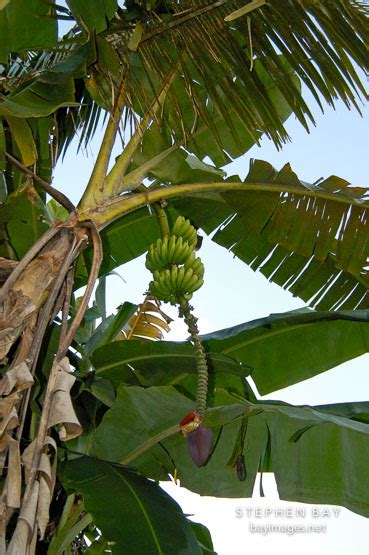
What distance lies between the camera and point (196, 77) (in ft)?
7.95

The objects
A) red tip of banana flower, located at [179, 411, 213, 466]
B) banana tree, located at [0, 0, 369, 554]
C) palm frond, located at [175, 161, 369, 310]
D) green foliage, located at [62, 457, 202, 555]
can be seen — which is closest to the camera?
red tip of banana flower, located at [179, 411, 213, 466]

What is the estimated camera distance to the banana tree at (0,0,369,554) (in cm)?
169

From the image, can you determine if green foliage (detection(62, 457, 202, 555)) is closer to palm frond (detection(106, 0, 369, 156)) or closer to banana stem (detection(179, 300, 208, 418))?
banana stem (detection(179, 300, 208, 418))

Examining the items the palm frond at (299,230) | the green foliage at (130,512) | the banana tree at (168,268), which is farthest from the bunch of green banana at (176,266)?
the green foliage at (130,512)

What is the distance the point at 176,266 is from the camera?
1965mm

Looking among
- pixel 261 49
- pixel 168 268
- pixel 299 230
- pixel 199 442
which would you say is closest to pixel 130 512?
pixel 199 442

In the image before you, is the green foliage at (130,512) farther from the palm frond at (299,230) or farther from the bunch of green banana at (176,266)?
the palm frond at (299,230)

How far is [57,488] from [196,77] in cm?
151

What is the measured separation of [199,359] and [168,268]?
0.39 metres

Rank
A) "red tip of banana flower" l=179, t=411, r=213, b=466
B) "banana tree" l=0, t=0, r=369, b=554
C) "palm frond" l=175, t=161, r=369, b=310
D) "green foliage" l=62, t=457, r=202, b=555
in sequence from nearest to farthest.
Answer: "red tip of banana flower" l=179, t=411, r=213, b=466
"banana tree" l=0, t=0, r=369, b=554
"green foliage" l=62, t=457, r=202, b=555
"palm frond" l=175, t=161, r=369, b=310

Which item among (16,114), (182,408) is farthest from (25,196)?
(182,408)

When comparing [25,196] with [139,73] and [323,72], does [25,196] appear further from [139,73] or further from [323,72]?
[323,72]

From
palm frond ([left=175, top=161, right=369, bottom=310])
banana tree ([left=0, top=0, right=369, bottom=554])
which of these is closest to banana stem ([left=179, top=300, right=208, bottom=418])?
banana tree ([left=0, top=0, right=369, bottom=554])

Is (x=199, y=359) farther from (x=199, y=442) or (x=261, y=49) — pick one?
(x=261, y=49)
